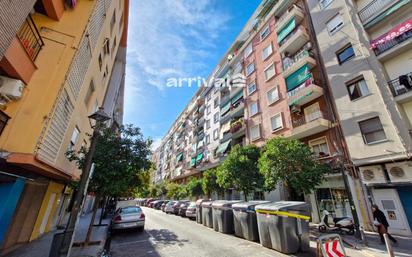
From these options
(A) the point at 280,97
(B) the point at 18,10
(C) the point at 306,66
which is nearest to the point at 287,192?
(A) the point at 280,97

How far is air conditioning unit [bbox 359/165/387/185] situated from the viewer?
11.0 meters

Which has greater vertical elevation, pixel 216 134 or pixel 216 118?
pixel 216 118

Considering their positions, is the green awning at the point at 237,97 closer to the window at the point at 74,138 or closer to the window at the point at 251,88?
the window at the point at 251,88

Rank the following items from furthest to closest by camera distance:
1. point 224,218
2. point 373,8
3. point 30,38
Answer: point 373,8 < point 224,218 < point 30,38

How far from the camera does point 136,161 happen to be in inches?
386

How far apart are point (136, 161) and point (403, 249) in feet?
37.8

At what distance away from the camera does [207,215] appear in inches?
527

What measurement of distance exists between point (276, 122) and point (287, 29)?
30.0ft

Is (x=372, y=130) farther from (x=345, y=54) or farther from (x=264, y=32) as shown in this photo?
(x=264, y=32)

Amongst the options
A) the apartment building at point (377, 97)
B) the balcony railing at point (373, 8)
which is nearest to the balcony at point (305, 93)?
the apartment building at point (377, 97)

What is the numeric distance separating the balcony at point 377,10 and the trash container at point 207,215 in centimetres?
1624

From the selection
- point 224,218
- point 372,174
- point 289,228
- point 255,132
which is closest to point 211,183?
point 255,132

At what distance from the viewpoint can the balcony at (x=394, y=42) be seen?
11.1 meters

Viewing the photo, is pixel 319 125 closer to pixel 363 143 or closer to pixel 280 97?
pixel 363 143
